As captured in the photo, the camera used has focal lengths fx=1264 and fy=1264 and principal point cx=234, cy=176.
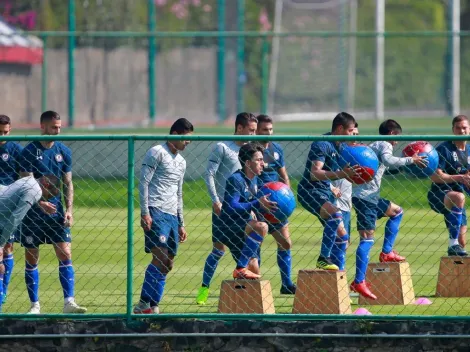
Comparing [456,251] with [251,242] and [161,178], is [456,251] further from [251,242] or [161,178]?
[161,178]

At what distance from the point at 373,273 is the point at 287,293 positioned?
908 millimetres

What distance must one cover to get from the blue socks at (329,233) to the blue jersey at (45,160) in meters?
2.55

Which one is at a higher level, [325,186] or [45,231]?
[325,186]

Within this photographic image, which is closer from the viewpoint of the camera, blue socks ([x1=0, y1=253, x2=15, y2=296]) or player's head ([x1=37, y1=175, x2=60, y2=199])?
player's head ([x1=37, y1=175, x2=60, y2=199])

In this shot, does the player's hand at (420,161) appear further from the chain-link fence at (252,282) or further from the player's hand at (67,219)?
the player's hand at (67,219)

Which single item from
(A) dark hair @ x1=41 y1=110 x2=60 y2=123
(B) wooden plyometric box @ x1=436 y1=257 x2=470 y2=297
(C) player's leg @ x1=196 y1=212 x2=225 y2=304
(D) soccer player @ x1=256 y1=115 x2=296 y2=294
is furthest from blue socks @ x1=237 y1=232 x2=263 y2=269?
(A) dark hair @ x1=41 y1=110 x2=60 y2=123

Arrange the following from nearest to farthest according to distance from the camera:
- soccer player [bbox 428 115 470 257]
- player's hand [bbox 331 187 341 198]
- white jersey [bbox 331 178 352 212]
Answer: player's hand [bbox 331 187 341 198] → white jersey [bbox 331 178 352 212] → soccer player [bbox 428 115 470 257]

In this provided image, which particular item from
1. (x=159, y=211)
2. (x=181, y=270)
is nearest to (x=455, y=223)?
(x=181, y=270)

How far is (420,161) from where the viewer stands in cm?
1225

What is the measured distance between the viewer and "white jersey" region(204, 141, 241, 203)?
41.5ft

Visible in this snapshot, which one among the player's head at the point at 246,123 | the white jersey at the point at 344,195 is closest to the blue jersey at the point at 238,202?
the player's head at the point at 246,123

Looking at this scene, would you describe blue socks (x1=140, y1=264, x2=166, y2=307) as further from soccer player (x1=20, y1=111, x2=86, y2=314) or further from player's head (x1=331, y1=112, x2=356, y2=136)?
player's head (x1=331, y1=112, x2=356, y2=136)

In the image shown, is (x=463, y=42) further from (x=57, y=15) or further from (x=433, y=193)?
(x=433, y=193)

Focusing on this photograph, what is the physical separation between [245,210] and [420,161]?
1.90 m
